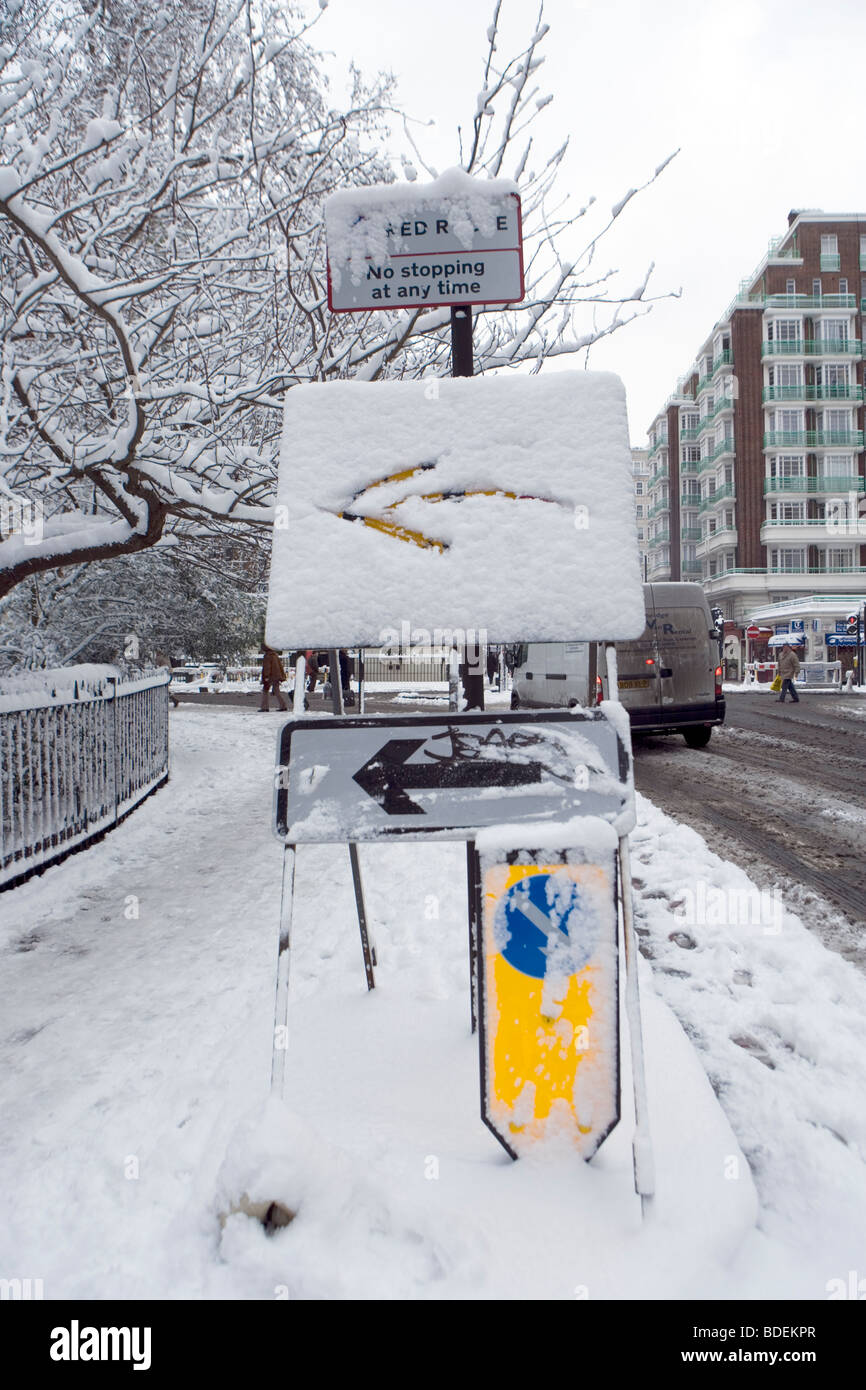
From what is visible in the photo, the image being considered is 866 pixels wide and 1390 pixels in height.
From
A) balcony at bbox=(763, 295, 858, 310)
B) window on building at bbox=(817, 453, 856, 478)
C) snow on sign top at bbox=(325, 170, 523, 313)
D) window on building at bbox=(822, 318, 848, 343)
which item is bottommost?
snow on sign top at bbox=(325, 170, 523, 313)

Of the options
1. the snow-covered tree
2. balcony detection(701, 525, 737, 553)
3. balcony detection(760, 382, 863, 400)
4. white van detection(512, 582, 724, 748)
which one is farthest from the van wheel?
balcony detection(760, 382, 863, 400)

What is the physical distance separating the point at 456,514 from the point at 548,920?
1.21 metres

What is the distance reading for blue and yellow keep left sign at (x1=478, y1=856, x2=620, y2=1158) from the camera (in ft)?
7.19

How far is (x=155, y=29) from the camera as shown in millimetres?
6086

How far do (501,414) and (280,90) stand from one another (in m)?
6.91

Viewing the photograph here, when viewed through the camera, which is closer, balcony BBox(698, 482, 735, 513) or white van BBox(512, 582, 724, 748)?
white van BBox(512, 582, 724, 748)

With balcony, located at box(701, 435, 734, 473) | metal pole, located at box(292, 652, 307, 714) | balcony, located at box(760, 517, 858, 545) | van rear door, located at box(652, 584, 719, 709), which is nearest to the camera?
metal pole, located at box(292, 652, 307, 714)

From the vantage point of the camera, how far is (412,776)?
2182mm

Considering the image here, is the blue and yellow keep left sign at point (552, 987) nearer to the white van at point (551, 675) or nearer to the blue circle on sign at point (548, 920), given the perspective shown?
the blue circle on sign at point (548, 920)

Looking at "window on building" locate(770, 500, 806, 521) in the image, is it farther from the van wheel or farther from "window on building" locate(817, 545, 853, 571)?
the van wheel

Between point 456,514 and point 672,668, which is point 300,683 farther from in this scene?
point 672,668

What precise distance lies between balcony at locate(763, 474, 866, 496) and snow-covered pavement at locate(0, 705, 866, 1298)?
54.5 m

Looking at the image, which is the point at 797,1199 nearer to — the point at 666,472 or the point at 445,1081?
the point at 445,1081

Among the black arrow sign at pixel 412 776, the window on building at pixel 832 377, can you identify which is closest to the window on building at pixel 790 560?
the window on building at pixel 832 377
